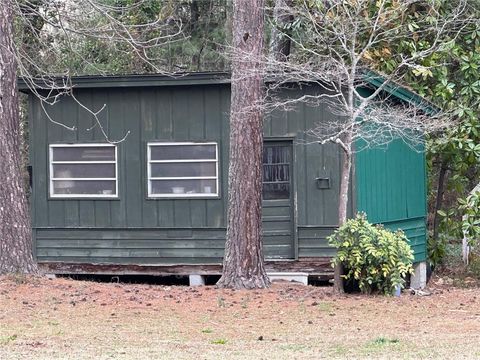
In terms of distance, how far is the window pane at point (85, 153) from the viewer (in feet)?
52.3

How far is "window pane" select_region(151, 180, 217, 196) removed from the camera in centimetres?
1560

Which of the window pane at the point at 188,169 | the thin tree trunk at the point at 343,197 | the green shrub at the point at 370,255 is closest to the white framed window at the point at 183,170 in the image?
the window pane at the point at 188,169

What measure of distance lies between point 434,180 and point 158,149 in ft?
33.6

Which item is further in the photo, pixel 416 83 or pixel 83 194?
pixel 416 83

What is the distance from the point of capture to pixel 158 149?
15781 mm

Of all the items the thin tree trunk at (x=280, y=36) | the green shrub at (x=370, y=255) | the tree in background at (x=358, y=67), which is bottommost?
the green shrub at (x=370, y=255)

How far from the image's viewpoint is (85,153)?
52.5 ft

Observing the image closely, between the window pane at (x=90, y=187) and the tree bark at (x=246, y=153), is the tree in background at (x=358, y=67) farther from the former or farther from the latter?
the window pane at (x=90, y=187)

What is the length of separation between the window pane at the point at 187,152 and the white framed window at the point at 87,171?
0.85 meters

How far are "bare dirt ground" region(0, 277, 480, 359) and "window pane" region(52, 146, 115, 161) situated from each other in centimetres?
278

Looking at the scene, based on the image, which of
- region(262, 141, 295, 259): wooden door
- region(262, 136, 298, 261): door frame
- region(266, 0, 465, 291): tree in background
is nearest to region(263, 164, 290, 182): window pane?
region(262, 141, 295, 259): wooden door

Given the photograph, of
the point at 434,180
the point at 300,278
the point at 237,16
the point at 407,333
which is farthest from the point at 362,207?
the point at 434,180

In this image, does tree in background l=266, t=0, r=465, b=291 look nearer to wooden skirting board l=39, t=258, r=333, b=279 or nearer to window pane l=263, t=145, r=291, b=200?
window pane l=263, t=145, r=291, b=200

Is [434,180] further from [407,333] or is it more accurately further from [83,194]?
[407,333]
